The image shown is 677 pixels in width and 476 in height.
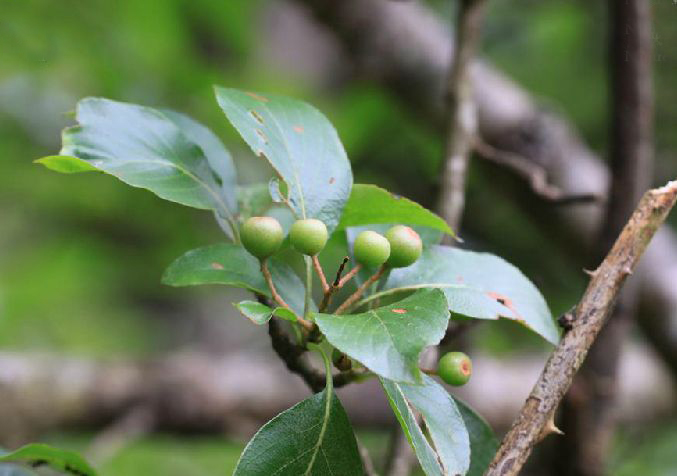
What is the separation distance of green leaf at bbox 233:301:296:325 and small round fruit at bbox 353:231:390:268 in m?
0.06

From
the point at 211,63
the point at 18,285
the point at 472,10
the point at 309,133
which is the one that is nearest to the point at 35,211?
the point at 18,285

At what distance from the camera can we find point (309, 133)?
59 cm

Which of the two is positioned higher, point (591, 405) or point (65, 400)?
point (591, 405)

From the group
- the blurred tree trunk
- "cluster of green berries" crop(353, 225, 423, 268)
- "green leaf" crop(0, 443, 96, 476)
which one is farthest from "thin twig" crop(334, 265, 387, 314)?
the blurred tree trunk

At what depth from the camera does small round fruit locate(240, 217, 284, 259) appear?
19.3 inches

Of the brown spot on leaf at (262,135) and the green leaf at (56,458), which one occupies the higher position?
the brown spot on leaf at (262,135)

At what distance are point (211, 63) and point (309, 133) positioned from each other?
4.17 feet

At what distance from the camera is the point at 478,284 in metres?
0.56

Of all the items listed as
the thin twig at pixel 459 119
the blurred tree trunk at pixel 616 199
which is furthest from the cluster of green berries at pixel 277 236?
the blurred tree trunk at pixel 616 199

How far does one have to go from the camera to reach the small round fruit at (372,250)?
494 mm

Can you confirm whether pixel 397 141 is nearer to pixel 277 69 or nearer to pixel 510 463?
pixel 277 69

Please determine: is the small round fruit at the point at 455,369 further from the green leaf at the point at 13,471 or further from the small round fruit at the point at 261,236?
the green leaf at the point at 13,471

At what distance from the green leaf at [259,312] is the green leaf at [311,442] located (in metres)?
0.06

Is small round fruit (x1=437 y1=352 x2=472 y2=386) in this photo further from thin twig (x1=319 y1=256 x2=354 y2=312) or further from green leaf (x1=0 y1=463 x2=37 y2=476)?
green leaf (x1=0 y1=463 x2=37 y2=476)
